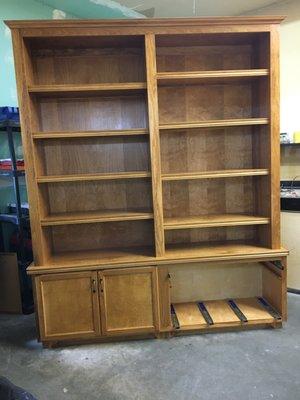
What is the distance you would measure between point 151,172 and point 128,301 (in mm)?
985

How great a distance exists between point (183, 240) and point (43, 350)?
1398 millimetres

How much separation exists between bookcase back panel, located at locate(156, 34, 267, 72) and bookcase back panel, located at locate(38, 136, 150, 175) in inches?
26.6

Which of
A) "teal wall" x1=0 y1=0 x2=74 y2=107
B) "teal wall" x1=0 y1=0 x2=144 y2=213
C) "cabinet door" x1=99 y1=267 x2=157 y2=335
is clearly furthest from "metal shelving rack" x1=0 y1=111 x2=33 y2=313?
"cabinet door" x1=99 y1=267 x2=157 y2=335

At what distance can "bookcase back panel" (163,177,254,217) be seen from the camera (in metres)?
2.75

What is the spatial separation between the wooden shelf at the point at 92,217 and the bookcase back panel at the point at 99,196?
0.17 meters

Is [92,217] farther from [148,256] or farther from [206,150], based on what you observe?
[206,150]

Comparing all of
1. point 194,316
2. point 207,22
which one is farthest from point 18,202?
point 207,22

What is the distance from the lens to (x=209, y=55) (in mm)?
2615

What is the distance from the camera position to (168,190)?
273 centimetres

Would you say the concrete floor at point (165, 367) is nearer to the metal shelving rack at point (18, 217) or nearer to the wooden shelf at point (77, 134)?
the metal shelving rack at point (18, 217)

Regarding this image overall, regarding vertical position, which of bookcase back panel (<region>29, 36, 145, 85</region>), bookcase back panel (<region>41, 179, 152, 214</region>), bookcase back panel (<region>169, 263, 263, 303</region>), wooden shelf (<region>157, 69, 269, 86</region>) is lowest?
bookcase back panel (<region>169, 263, 263, 303</region>)

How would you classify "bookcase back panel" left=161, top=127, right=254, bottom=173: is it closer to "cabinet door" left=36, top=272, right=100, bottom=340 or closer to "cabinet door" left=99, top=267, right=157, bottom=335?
"cabinet door" left=99, top=267, right=157, bottom=335

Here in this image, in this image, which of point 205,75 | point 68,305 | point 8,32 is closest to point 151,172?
point 205,75

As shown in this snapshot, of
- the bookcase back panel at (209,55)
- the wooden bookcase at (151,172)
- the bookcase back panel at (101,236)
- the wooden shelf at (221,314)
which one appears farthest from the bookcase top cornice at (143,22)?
the wooden shelf at (221,314)
